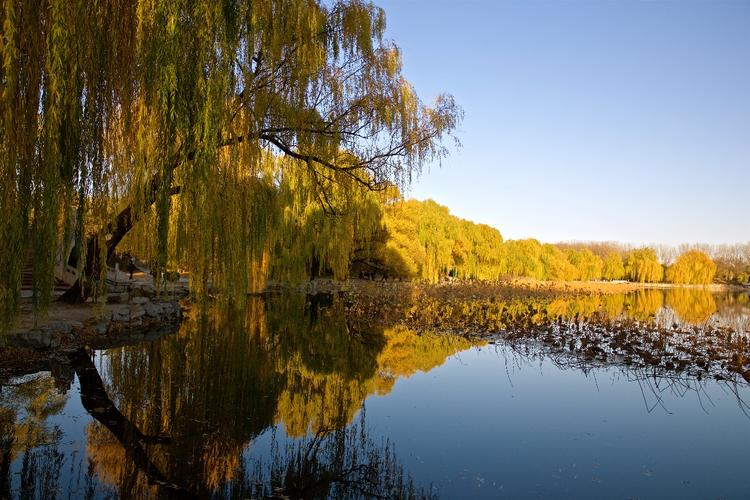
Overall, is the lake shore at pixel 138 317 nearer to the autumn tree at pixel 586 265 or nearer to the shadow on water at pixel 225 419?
the shadow on water at pixel 225 419

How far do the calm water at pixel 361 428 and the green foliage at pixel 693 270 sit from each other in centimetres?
5082

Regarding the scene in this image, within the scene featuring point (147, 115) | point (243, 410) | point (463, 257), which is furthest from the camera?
point (463, 257)

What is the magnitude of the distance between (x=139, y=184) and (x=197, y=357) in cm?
347

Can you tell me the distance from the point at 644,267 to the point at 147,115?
59005mm

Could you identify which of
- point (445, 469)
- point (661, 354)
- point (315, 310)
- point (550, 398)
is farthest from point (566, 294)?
point (445, 469)

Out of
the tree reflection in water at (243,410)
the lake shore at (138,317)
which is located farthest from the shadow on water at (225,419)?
the lake shore at (138,317)

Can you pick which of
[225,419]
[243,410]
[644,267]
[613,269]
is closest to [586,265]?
[613,269]

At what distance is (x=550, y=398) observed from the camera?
601 centimetres

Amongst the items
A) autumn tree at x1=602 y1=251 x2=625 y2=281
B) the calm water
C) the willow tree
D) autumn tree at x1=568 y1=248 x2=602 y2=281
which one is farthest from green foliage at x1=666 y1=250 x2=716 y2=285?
the willow tree

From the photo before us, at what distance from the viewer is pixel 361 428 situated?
472cm

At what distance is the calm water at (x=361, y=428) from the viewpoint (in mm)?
3549

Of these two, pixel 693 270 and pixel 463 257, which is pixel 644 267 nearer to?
pixel 693 270

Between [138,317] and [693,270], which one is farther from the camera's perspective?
[693,270]

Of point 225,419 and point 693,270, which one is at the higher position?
point 693,270
